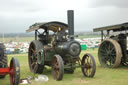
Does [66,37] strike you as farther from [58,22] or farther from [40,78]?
[40,78]

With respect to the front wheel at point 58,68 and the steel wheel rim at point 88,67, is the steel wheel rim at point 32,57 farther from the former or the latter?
the steel wheel rim at point 88,67

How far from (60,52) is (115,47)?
2853 mm

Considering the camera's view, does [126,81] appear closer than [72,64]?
Yes

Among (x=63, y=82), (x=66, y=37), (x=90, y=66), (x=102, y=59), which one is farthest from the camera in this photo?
(x=102, y=59)

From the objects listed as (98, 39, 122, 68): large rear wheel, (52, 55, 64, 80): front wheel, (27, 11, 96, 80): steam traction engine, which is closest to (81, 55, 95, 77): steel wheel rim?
(27, 11, 96, 80): steam traction engine

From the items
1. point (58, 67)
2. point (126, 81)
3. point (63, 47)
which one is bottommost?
point (126, 81)

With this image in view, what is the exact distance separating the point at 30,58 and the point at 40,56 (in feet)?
4.87

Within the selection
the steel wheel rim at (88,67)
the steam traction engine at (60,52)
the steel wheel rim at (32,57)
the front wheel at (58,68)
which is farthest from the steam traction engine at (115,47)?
the steel wheel rim at (32,57)

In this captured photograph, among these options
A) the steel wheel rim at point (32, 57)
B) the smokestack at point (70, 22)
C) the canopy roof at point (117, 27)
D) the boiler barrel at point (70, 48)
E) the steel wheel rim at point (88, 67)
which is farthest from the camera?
the canopy roof at point (117, 27)

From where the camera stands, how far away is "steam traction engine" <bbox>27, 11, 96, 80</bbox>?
6.95m

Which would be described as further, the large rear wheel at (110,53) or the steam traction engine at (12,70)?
the large rear wheel at (110,53)

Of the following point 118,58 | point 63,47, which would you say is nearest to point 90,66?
point 63,47

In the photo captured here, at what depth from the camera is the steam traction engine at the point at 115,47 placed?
29.3 ft

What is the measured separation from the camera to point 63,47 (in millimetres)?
7152
